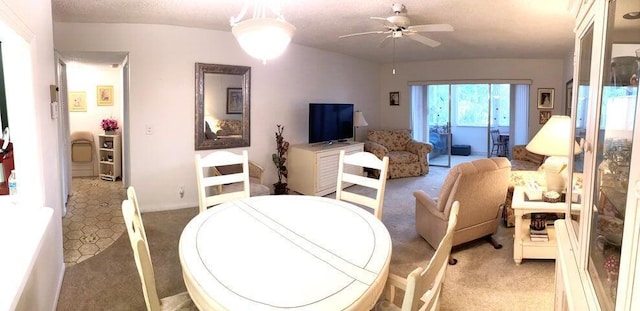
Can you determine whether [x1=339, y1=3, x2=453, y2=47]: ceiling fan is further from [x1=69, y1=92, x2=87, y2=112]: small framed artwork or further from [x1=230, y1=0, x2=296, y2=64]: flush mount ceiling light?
[x1=69, y1=92, x2=87, y2=112]: small framed artwork

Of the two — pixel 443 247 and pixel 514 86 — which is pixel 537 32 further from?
pixel 443 247

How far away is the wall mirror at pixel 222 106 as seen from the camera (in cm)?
457

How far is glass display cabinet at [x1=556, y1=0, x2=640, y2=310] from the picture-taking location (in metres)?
0.92

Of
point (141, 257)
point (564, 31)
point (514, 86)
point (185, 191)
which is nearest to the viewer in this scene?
point (141, 257)

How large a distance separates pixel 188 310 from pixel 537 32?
4.66 m

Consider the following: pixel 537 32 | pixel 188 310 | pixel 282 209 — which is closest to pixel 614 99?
pixel 282 209

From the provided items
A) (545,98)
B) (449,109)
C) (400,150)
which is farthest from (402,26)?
(545,98)

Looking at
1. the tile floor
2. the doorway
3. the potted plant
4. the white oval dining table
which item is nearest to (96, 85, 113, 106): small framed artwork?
the doorway

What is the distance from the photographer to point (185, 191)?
4637mm

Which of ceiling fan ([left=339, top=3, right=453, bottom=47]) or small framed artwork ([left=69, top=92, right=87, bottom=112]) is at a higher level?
ceiling fan ([left=339, top=3, right=453, bottom=47])

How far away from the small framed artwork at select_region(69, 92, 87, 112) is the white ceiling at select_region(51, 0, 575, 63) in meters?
2.86

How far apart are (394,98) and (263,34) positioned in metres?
6.27

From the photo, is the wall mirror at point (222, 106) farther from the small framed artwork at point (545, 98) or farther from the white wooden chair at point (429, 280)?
the small framed artwork at point (545, 98)

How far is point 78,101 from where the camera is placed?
6.42 m
